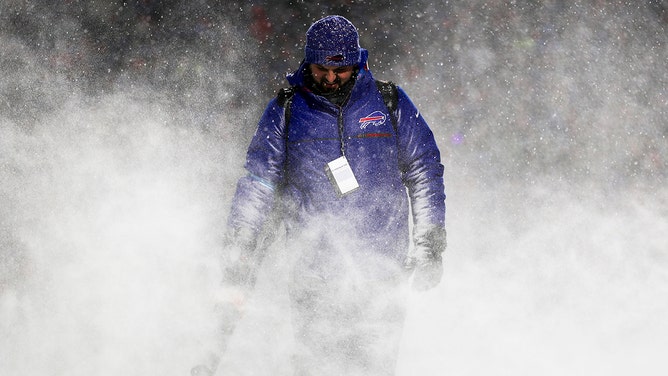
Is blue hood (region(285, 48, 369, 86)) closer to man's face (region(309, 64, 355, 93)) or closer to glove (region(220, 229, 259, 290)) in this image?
man's face (region(309, 64, 355, 93))

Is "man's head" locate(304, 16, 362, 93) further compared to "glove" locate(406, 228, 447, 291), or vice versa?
"glove" locate(406, 228, 447, 291)

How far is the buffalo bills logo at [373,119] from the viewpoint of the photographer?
2588 millimetres

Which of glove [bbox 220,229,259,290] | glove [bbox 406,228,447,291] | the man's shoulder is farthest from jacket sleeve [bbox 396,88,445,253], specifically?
glove [bbox 220,229,259,290]

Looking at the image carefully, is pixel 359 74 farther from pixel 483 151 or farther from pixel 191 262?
pixel 191 262

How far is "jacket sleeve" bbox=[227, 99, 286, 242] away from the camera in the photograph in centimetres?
261

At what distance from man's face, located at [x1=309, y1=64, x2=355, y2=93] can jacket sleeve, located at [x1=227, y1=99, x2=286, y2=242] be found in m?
0.17

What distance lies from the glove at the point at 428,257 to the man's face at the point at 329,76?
1.94 ft

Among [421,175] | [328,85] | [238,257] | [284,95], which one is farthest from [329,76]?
[238,257]

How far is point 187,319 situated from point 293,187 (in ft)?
2.44

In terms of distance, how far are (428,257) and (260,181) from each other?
2.09ft

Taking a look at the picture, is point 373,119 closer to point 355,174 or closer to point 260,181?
point 355,174

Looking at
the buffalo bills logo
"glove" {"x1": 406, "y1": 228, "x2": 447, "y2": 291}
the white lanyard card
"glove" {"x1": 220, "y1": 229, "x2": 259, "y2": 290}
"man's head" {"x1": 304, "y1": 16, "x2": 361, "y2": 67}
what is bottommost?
"glove" {"x1": 406, "y1": 228, "x2": 447, "y2": 291}

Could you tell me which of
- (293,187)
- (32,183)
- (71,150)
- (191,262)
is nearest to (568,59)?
(293,187)

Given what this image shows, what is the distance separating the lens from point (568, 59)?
288 cm
